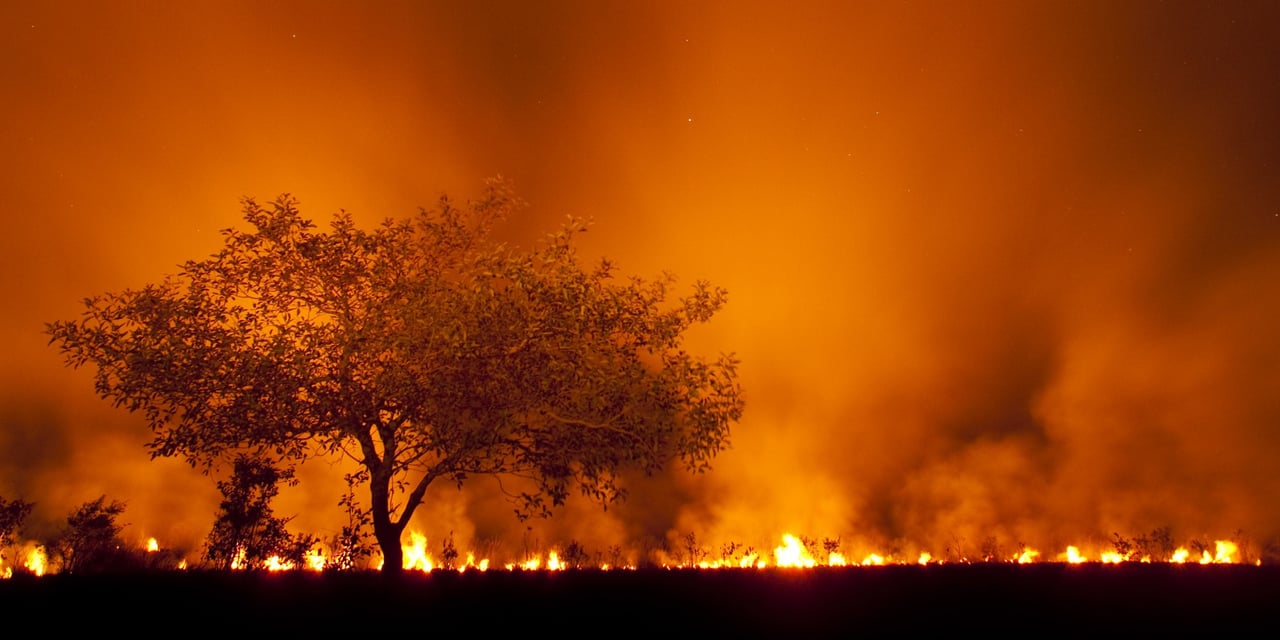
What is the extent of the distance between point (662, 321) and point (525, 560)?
10305 millimetres

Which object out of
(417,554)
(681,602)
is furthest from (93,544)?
(681,602)

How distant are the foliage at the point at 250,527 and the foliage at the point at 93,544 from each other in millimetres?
2730

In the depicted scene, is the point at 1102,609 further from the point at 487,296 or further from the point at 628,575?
the point at 487,296

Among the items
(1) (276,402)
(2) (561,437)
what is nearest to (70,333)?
(1) (276,402)

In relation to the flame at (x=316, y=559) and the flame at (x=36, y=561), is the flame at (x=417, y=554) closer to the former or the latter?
the flame at (x=316, y=559)

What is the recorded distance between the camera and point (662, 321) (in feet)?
67.3

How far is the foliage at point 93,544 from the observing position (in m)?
23.4

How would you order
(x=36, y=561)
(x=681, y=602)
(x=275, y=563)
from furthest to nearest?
1. (x=275, y=563)
2. (x=36, y=561)
3. (x=681, y=602)

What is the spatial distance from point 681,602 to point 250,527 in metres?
17.8

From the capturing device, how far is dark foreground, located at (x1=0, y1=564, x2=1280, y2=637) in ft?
38.7

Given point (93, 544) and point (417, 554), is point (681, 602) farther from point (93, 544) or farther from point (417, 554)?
point (93, 544)

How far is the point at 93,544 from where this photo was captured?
24984mm

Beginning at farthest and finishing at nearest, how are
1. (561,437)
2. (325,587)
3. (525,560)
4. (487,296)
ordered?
(525,560)
(561,437)
(487,296)
(325,587)

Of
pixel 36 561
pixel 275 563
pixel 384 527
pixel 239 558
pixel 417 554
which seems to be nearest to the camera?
pixel 384 527
